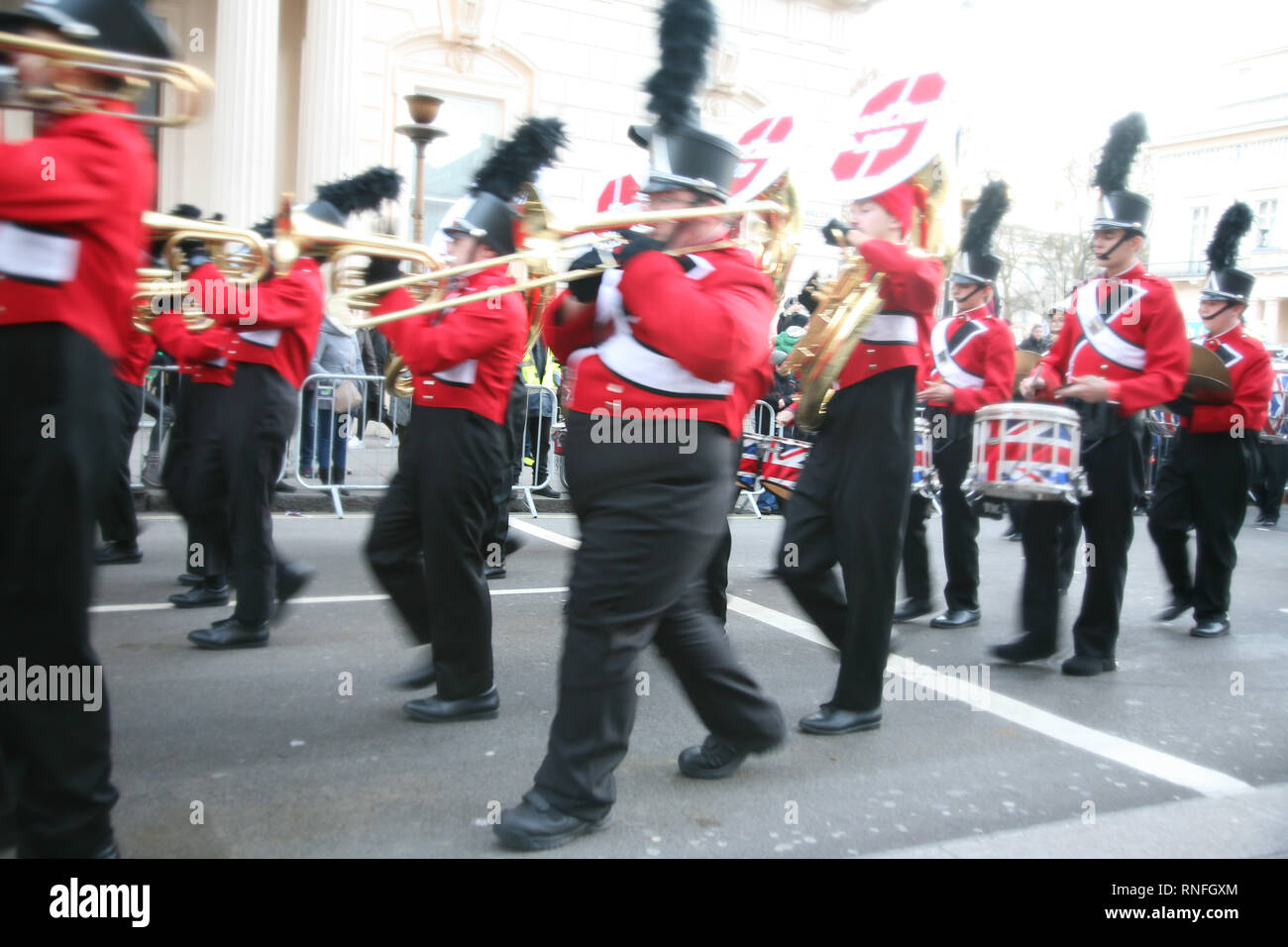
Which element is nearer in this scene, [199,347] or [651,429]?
[651,429]

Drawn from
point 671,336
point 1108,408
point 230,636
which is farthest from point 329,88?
point 671,336

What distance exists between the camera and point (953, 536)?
6.70 metres

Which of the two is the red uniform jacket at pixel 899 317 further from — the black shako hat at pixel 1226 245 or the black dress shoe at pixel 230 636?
the black shako hat at pixel 1226 245

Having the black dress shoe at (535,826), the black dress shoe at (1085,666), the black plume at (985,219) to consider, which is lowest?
the black dress shoe at (1085,666)

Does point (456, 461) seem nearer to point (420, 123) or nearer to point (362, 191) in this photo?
point (362, 191)

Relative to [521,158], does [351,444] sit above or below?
below

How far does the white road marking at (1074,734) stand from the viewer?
165 inches

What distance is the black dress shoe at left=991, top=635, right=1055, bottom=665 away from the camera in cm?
563

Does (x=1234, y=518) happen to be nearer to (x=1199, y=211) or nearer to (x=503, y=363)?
(x=503, y=363)

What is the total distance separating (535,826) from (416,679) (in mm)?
1661

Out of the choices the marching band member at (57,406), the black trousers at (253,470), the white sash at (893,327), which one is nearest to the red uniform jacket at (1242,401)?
the white sash at (893,327)

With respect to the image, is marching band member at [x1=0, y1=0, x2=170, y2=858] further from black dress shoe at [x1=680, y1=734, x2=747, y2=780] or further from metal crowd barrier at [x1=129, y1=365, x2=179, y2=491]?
metal crowd barrier at [x1=129, y1=365, x2=179, y2=491]

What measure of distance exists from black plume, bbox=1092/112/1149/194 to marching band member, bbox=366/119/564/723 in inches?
129
